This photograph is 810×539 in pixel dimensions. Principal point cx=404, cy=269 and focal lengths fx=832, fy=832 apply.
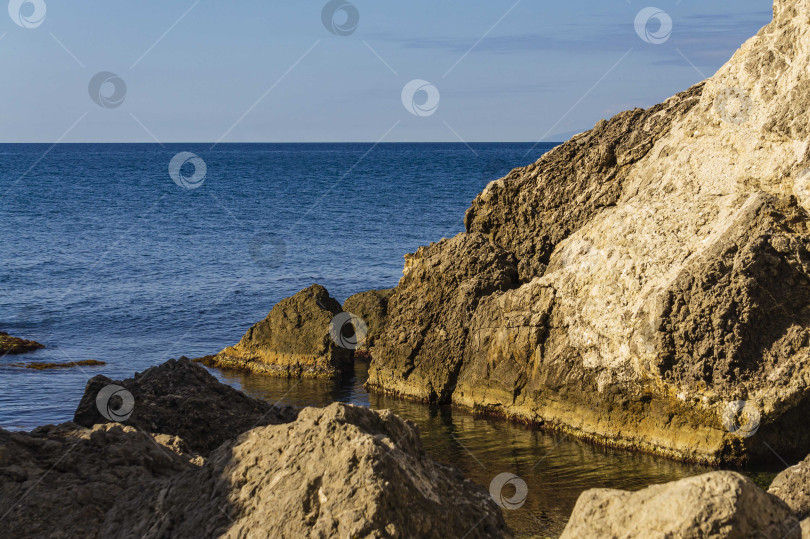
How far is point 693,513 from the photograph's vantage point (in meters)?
5.15

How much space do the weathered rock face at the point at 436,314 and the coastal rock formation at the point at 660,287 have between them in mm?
42

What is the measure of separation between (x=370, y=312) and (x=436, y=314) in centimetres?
459

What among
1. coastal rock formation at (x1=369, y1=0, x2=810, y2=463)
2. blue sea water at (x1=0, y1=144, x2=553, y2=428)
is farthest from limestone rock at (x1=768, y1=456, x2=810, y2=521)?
blue sea water at (x1=0, y1=144, x2=553, y2=428)

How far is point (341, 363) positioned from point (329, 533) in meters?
15.1

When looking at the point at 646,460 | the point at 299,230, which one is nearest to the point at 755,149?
the point at 646,460

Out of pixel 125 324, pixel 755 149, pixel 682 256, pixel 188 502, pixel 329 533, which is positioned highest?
pixel 125 324

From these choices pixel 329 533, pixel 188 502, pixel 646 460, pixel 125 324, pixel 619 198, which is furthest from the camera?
pixel 125 324

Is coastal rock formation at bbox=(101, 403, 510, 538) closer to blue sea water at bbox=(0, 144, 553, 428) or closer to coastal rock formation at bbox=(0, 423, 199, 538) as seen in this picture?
coastal rock formation at bbox=(0, 423, 199, 538)

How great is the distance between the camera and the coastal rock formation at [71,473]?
21.3ft

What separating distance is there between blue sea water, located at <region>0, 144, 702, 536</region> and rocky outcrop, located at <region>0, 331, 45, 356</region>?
487 millimetres

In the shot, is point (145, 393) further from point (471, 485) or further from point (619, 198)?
point (619, 198)

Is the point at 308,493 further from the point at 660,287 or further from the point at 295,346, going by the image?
the point at 295,346

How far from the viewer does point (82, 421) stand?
9445 mm

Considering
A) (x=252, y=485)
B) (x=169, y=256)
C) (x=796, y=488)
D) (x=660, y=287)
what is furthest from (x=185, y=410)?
(x=169, y=256)
